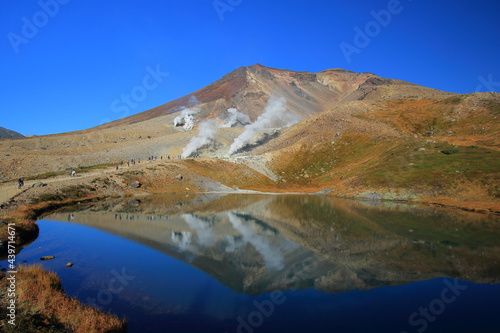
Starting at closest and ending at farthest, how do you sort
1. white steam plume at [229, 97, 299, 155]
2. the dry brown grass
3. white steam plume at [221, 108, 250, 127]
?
the dry brown grass
white steam plume at [229, 97, 299, 155]
white steam plume at [221, 108, 250, 127]

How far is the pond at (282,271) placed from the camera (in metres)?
11.6

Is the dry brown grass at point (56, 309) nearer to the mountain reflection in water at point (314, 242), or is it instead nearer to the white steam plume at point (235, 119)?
the mountain reflection in water at point (314, 242)

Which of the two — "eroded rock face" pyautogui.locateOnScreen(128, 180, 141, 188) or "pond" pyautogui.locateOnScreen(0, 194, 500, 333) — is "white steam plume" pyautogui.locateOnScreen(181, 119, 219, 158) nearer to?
"eroded rock face" pyautogui.locateOnScreen(128, 180, 141, 188)

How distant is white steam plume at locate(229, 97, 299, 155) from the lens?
9831 centimetres

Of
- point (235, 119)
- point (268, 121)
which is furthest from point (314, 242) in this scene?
point (235, 119)

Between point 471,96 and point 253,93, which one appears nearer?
point 471,96

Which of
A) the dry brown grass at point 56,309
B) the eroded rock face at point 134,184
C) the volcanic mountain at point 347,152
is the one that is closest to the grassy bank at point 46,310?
the dry brown grass at point 56,309

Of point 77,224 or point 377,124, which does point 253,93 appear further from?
point 77,224

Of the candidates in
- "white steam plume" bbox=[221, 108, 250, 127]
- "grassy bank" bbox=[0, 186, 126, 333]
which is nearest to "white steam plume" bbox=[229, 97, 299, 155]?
"white steam plume" bbox=[221, 108, 250, 127]

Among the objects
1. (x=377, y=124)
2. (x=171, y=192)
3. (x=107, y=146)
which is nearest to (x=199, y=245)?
(x=171, y=192)

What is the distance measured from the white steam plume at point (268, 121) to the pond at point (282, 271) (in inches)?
2665

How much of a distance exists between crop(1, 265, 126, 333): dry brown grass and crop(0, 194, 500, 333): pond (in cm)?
99

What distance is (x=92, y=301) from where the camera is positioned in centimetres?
1241

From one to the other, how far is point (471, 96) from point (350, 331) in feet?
312
